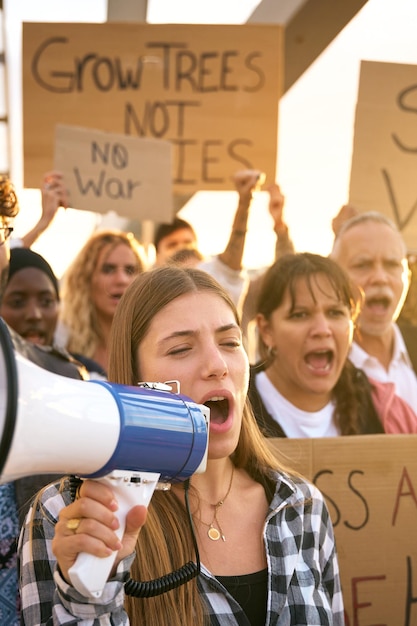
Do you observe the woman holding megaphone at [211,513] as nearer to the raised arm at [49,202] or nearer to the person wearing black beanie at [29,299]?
the person wearing black beanie at [29,299]

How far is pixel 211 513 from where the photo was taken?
1.96 metres

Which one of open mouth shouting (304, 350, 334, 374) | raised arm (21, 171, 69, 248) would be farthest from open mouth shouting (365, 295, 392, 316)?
raised arm (21, 171, 69, 248)

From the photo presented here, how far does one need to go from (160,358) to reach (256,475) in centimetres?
39

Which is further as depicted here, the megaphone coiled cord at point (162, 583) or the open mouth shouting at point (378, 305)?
the open mouth shouting at point (378, 305)

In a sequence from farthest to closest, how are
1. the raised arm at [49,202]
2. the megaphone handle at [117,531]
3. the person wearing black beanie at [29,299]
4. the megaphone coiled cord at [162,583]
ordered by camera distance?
the raised arm at [49,202], the person wearing black beanie at [29,299], the megaphone coiled cord at [162,583], the megaphone handle at [117,531]

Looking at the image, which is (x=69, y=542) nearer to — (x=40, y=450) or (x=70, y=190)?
(x=40, y=450)

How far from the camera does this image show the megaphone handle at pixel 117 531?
55.7 inches

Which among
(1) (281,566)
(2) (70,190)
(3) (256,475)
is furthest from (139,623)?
(2) (70,190)

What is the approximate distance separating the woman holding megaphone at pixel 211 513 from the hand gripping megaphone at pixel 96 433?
0.83ft

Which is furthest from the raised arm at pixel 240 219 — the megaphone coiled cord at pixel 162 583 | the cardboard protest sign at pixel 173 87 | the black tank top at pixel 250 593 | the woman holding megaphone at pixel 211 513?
the megaphone coiled cord at pixel 162 583

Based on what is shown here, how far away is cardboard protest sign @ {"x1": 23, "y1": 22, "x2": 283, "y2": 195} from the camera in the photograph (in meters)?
3.80

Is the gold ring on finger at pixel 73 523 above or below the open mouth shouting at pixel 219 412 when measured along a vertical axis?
below

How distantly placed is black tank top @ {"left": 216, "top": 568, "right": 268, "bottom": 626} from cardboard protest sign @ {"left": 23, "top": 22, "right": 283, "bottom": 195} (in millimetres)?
2229

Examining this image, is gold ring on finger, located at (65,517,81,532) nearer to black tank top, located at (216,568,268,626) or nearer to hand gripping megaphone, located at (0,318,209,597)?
hand gripping megaphone, located at (0,318,209,597)
